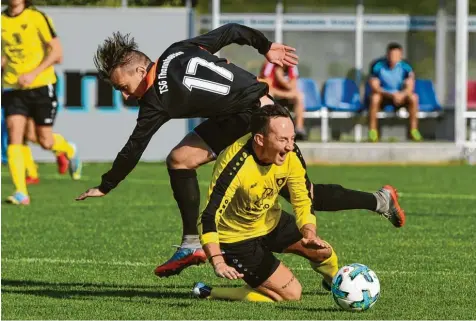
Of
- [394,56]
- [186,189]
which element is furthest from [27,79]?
[394,56]

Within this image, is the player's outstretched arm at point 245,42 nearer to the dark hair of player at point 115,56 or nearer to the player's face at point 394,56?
the dark hair of player at point 115,56

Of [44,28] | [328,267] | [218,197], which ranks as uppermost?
[44,28]

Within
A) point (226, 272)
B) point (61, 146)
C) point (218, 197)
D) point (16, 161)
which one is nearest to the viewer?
point (226, 272)

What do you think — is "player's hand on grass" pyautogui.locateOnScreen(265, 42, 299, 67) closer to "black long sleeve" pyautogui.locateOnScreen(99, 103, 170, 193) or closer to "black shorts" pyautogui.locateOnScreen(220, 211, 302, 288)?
"black long sleeve" pyautogui.locateOnScreen(99, 103, 170, 193)

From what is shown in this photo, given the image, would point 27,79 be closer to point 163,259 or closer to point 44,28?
point 44,28

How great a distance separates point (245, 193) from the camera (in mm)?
7219

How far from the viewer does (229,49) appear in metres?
24.1

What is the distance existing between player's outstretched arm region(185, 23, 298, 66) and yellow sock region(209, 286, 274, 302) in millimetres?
1465

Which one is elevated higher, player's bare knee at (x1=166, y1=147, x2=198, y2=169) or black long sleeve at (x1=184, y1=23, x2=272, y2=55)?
black long sleeve at (x1=184, y1=23, x2=272, y2=55)

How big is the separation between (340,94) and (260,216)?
645 inches

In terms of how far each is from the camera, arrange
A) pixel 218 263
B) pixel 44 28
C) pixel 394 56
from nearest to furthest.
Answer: pixel 218 263, pixel 44 28, pixel 394 56

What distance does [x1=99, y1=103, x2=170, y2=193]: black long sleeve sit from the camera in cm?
752

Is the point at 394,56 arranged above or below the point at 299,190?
above

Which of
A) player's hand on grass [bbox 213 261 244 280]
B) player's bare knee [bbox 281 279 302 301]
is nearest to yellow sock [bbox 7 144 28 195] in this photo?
player's bare knee [bbox 281 279 302 301]
